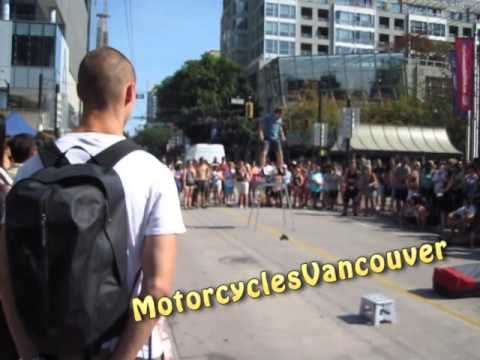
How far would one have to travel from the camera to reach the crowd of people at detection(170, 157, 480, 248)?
47.3 feet

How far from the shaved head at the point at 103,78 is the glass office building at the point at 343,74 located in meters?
69.6

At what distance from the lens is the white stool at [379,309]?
6383 mm

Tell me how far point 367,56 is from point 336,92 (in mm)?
6371

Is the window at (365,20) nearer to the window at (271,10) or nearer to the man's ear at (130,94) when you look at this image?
the window at (271,10)

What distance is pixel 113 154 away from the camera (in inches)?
83.4

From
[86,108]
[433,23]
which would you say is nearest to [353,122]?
[86,108]

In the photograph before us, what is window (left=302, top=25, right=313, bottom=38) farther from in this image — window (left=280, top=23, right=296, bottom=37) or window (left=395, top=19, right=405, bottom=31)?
window (left=395, top=19, right=405, bottom=31)

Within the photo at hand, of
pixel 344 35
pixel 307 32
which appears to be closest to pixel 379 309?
pixel 307 32

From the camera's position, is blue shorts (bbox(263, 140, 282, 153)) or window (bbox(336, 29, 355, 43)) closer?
blue shorts (bbox(263, 140, 282, 153))

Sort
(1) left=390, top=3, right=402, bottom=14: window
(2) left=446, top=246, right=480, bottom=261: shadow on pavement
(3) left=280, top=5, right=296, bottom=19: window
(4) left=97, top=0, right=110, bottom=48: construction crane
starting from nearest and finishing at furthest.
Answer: (2) left=446, top=246, right=480, bottom=261: shadow on pavement, (4) left=97, top=0, right=110, bottom=48: construction crane, (3) left=280, top=5, right=296, bottom=19: window, (1) left=390, top=3, right=402, bottom=14: window

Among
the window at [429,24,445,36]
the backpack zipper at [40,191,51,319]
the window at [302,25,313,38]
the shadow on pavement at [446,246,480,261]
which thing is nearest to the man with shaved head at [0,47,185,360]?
the backpack zipper at [40,191,51,319]

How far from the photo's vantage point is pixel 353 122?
84.1ft

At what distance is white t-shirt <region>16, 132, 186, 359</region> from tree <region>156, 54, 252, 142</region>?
232ft

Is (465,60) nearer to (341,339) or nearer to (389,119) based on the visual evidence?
(341,339)
